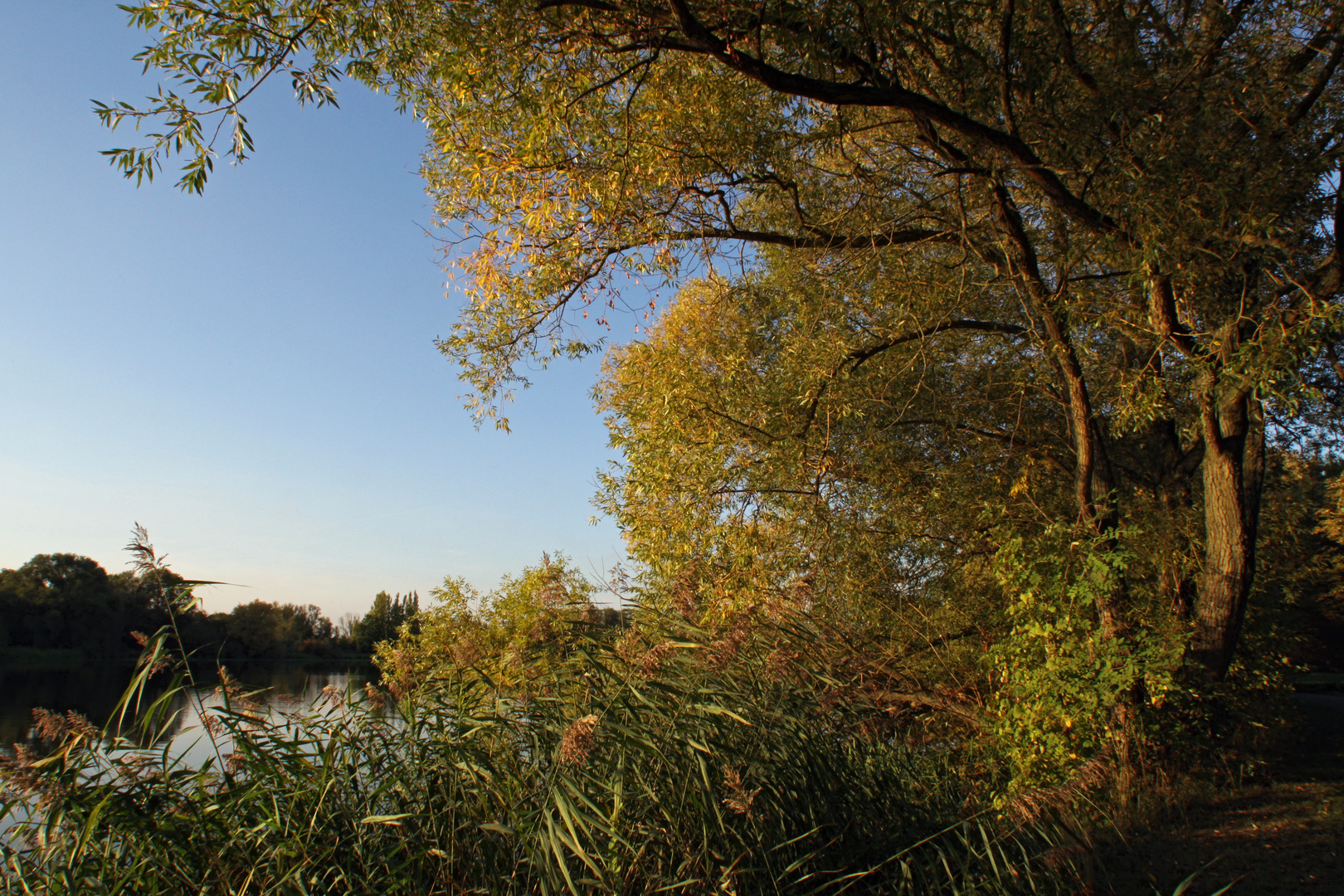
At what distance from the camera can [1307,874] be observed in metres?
5.30

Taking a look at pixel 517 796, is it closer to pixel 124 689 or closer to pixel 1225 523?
pixel 124 689

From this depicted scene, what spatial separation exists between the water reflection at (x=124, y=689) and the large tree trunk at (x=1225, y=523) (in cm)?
699

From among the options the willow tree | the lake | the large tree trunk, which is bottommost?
the lake

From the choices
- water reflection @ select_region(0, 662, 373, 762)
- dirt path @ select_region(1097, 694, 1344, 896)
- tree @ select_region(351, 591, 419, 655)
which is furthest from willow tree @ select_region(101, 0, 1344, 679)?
tree @ select_region(351, 591, 419, 655)

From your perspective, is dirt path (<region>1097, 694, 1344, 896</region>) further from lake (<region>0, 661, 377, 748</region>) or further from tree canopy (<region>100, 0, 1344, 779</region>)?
lake (<region>0, 661, 377, 748</region>)

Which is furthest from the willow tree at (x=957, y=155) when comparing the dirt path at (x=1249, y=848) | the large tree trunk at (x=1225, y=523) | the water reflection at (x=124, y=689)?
the water reflection at (x=124, y=689)

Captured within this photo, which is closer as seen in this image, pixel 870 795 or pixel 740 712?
pixel 740 712

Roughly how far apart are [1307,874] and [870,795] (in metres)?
3.65

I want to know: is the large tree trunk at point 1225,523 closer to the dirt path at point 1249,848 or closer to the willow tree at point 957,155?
the willow tree at point 957,155

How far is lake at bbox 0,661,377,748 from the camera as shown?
3.57m

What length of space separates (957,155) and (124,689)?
24.0 ft

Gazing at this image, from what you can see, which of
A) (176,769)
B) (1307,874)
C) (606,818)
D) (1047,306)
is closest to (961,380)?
(1047,306)

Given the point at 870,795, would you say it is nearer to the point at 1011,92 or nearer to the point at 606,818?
the point at 606,818

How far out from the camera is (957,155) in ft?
23.9
